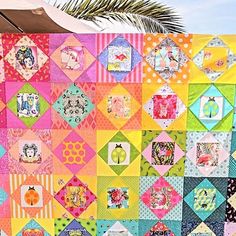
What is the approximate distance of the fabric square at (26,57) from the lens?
1841 millimetres

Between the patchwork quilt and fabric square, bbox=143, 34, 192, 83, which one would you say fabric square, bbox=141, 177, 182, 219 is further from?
fabric square, bbox=143, 34, 192, 83

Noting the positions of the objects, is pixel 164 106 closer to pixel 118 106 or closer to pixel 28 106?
pixel 118 106

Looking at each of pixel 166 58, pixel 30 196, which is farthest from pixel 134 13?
pixel 30 196

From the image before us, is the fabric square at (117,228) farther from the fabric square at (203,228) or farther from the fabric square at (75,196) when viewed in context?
the fabric square at (203,228)

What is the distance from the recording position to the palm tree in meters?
5.00

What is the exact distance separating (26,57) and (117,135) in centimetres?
72

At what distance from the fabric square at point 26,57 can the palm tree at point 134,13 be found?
3.31 m

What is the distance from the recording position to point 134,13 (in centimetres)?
522

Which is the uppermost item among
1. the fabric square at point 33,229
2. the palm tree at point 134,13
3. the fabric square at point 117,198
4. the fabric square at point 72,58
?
the palm tree at point 134,13

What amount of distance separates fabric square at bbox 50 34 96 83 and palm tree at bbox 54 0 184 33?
3344 millimetres

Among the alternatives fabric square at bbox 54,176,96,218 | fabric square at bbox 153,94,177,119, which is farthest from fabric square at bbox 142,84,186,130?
fabric square at bbox 54,176,96,218

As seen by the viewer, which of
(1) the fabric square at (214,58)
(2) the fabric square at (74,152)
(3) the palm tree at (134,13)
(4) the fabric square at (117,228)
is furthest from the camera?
(3) the palm tree at (134,13)

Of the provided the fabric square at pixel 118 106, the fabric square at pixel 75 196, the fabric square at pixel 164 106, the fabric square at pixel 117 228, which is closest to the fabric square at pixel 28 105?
the fabric square at pixel 118 106

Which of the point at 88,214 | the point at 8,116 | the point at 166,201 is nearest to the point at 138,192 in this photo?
the point at 166,201
